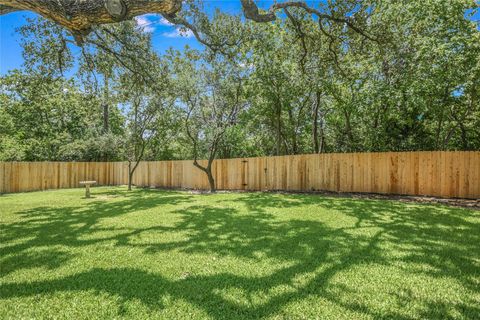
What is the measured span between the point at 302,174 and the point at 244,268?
313 inches

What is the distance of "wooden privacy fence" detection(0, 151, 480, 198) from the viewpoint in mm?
7664

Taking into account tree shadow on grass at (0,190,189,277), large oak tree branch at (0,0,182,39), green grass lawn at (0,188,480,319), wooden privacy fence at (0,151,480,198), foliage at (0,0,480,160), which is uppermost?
foliage at (0,0,480,160)

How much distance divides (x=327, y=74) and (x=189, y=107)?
5.43 metres

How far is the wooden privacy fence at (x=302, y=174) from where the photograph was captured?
25.1 ft

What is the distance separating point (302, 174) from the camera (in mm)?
10312

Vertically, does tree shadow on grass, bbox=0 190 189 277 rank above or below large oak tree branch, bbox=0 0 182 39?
below

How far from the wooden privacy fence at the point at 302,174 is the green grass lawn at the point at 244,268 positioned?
299cm

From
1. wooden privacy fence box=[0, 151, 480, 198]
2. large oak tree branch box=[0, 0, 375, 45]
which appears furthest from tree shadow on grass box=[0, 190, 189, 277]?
wooden privacy fence box=[0, 151, 480, 198]

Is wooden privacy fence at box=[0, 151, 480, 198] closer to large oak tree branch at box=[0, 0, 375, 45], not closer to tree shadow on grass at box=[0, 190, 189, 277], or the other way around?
tree shadow on grass at box=[0, 190, 189, 277]

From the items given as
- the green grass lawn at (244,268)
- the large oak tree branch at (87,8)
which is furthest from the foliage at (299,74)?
the green grass lawn at (244,268)

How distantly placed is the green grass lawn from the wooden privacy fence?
2994mm

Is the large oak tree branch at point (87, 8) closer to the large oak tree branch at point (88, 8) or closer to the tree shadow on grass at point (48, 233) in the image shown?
the large oak tree branch at point (88, 8)

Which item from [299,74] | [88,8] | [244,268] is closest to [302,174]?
[299,74]

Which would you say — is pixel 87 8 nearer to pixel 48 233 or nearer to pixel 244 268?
pixel 244 268
